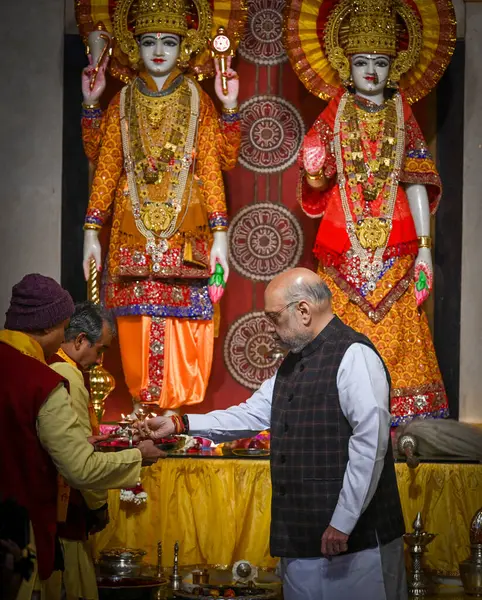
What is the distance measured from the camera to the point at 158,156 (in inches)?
247

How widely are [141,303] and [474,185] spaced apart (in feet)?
7.05

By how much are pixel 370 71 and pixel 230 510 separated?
2.51 metres

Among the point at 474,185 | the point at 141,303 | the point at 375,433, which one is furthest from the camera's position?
the point at 474,185

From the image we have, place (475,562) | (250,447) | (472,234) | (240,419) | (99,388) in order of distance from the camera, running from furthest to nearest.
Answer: (472,234) → (99,388) → (250,447) → (475,562) → (240,419)

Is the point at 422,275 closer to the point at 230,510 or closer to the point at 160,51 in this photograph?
the point at 230,510

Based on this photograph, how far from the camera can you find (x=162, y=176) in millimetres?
6266

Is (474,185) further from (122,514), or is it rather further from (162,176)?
(122,514)

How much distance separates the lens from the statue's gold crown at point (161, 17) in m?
6.28

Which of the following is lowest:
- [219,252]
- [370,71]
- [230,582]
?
[230,582]

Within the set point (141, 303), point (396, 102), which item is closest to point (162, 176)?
point (141, 303)

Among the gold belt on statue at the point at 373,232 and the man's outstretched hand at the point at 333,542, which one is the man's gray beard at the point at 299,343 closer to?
the man's outstretched hand at the point at 333,542

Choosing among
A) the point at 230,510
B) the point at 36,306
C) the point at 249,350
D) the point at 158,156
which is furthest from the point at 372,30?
the point at 36,306

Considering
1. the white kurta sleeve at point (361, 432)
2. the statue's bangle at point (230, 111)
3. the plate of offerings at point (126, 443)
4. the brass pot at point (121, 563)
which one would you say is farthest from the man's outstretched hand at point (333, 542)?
the statue's bangle at point (230, 111)

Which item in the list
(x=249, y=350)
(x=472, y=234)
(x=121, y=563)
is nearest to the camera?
(x=121, y=563)
